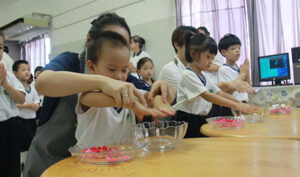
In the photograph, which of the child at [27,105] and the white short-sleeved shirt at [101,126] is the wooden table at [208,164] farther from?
the child at [27,105]

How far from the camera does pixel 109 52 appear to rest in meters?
0.89

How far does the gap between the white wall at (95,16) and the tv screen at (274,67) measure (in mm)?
1478

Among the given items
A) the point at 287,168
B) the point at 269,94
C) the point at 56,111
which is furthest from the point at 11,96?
the point at 269,94

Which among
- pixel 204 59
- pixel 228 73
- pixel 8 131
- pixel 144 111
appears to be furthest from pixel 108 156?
pixel 228 73

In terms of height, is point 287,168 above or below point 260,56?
below

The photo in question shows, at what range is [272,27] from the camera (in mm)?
3111

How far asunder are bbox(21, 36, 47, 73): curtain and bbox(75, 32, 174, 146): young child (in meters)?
6.17

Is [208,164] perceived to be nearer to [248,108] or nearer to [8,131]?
[248,108]

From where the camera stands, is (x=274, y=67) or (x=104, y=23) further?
(x=274, y=67)

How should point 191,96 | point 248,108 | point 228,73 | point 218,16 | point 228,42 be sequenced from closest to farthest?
point 248,108 → point 191,96 → point 228,73 → point 228,42 → point 218,16

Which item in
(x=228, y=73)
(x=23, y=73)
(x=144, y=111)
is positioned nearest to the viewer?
(x=144, y=111)

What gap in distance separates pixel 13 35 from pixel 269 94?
21.7 feet

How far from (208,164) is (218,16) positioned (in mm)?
3288

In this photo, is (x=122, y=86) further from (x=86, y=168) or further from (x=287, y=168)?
(x=287, y=168)
